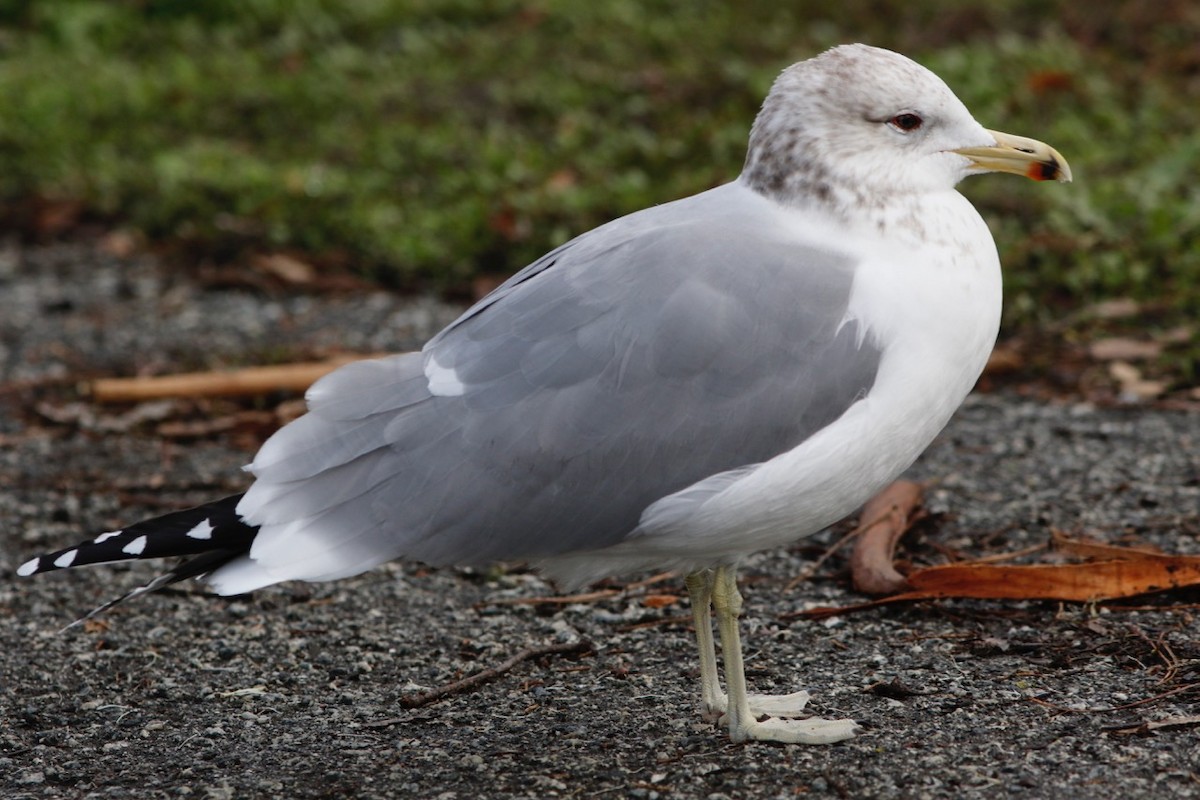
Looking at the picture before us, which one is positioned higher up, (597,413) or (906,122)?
(906,122)

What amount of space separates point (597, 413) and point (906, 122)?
2.89ft

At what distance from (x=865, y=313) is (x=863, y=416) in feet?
0.65

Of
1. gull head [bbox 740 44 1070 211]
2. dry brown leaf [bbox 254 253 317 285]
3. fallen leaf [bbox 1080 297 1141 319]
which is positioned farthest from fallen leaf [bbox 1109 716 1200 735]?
dry brown leaf [bbox 254 253 317 285]

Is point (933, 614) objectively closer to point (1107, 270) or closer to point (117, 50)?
point (1107, 270)

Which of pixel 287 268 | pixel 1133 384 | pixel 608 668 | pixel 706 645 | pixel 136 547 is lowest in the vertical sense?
pixel 608 668

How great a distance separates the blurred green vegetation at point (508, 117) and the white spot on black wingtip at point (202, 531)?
3.50 metres

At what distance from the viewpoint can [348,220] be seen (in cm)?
682

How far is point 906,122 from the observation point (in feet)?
10.1

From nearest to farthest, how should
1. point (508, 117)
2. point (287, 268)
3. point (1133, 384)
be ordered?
point (1133, 384), point (287, 268), point (508, 117)

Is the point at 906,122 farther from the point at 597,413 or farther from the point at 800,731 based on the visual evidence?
the point at 800,731

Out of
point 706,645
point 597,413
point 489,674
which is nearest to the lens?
point 597,413

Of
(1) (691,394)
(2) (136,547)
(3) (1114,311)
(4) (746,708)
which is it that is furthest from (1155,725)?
(3) (1114,311)

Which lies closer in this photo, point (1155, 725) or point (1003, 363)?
point (1155, 725)

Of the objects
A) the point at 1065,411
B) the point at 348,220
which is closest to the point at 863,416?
the point at 1065,411
